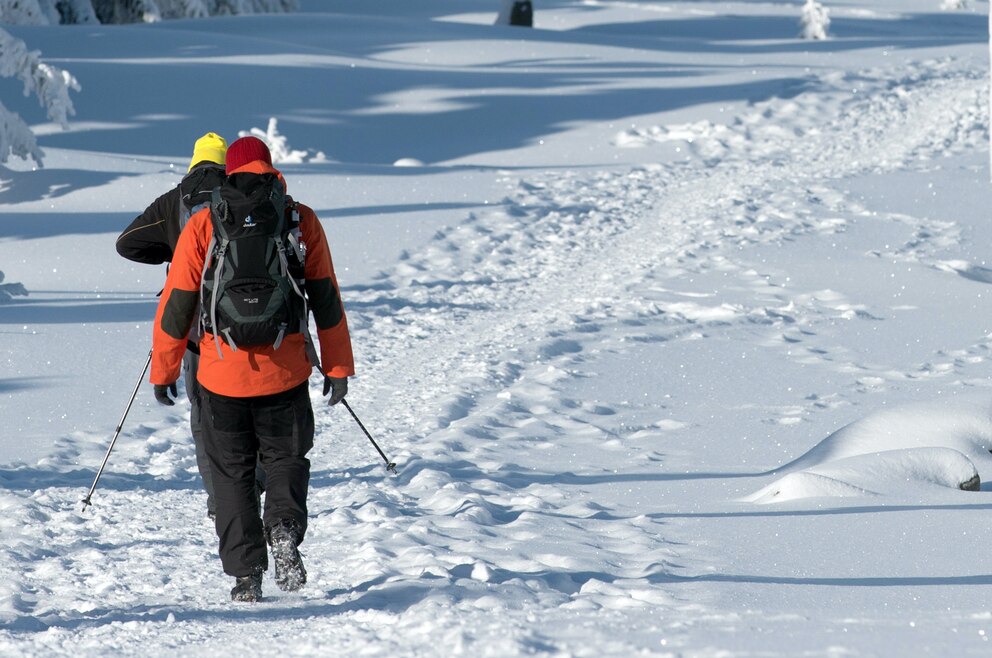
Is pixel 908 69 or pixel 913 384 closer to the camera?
pixel 913 384

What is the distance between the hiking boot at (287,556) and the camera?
5191mm

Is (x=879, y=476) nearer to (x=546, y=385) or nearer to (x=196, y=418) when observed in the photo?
(x=546, y=385)

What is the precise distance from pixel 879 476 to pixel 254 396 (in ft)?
10.6

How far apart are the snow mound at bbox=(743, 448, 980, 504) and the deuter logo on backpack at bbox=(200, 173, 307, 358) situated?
2.83 metres

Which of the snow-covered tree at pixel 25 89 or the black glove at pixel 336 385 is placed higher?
the snow-covered tree at pixel 25 89

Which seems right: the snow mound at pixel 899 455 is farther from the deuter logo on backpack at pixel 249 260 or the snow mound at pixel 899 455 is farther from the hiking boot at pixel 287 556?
the deuter logo on backpack at pixel 249 260

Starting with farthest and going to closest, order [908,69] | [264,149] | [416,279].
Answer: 1. [908,69]
2. [416,279]
3. [264,149]

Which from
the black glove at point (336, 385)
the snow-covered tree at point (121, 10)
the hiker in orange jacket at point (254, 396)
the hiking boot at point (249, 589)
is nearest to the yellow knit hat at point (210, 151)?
the hiker in orange jacket at point (254, 396)

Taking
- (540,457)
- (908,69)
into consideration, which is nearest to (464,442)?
(540,457)

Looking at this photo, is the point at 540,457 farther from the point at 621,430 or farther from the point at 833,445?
the point at 833,445

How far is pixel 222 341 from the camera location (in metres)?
5.01

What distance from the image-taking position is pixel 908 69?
32.9m

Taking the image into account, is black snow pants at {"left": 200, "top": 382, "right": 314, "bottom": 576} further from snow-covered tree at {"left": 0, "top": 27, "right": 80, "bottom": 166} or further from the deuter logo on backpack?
snow-covered tree at {"left": 0, "top": 27, "right": 80, "bottom": 166}

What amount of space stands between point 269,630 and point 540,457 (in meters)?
3.24
